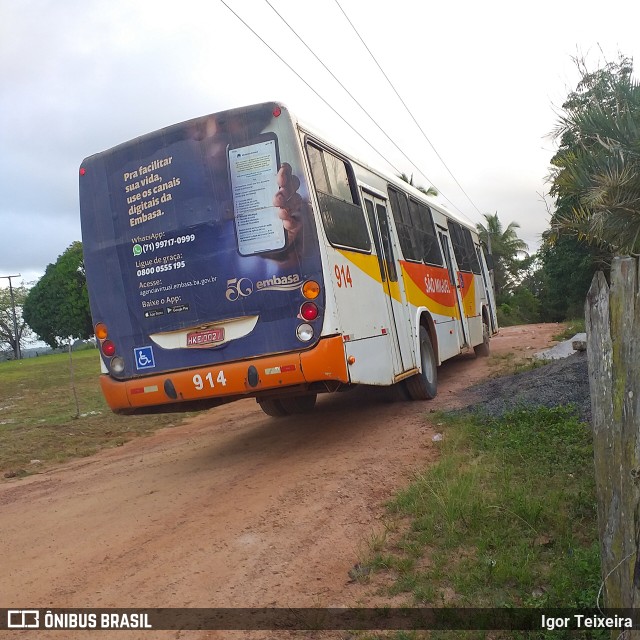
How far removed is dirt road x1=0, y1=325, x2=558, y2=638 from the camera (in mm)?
4102

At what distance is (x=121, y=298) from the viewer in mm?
6953

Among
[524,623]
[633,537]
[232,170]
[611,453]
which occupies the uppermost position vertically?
[232,170]

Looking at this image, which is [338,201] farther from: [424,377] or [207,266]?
[424,377]

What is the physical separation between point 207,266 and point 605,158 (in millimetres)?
9448

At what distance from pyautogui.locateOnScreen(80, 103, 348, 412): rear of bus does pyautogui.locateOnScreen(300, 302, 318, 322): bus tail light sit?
0.4 inches

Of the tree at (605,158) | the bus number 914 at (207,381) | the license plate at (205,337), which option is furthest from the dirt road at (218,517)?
the tree at (605,158)

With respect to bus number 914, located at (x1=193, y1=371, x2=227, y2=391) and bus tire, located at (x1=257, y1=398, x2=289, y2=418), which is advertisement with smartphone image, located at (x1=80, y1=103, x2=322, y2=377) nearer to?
bus number 914, located at (x1=193, y1=371, x2=227, y2=391)

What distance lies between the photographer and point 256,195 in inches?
254

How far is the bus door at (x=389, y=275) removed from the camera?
27.0 ft

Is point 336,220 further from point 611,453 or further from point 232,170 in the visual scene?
point 611,453

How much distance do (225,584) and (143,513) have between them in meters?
1.94

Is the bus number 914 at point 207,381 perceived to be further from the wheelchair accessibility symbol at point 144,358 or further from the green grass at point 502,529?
the green grass at point 502,529

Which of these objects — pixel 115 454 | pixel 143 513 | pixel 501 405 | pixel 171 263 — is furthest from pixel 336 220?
pixel 115 454

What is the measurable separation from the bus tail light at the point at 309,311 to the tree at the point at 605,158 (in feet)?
27.3
